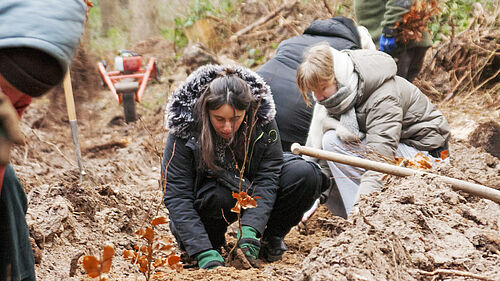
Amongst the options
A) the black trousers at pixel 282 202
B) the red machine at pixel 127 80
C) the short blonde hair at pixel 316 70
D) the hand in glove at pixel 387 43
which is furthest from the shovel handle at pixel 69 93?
the hand in glove at pixel 387 43

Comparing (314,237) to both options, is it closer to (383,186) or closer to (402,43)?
(383,186)

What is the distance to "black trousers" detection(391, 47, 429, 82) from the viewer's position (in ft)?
15.9

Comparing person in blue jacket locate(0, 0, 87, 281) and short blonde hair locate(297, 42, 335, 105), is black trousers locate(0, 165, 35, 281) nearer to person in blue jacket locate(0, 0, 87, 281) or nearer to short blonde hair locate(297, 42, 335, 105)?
person in blue jacket locate(0, 0, 87, 281)

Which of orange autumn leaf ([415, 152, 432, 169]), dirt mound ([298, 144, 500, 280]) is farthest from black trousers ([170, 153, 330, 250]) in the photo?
orange autumn leaf ([415, 152, 432, 169])

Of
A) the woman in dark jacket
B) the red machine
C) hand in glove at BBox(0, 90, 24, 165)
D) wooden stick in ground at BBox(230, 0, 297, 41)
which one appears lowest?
the red machine

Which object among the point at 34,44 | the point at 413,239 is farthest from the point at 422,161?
the point at 34,44

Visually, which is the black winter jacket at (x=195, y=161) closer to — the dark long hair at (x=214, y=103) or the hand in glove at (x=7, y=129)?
the dark long hair at (x=214, y=103)

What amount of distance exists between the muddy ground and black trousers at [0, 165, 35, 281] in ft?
2.07

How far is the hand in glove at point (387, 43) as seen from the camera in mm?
4645

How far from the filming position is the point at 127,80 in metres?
7.27

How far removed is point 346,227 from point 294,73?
2049 mm

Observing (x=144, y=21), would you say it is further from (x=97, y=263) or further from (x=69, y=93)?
(x=97, y=263)

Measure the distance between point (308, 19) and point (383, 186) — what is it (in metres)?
5.36

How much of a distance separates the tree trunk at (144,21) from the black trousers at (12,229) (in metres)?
12.4
